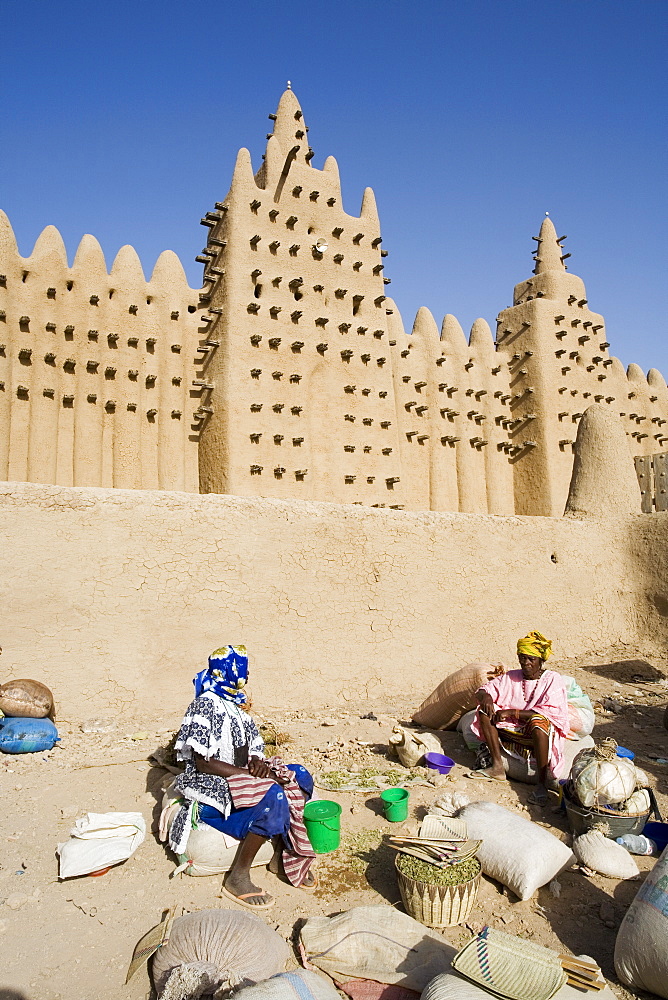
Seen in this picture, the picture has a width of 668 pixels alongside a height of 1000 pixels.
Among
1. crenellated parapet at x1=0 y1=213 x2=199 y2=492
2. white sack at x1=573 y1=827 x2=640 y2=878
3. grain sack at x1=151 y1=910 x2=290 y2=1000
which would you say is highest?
crenellated parapet at x1=0 y1=213 x2=199 y2=492

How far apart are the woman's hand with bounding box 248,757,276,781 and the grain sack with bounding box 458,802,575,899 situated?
1169 mm

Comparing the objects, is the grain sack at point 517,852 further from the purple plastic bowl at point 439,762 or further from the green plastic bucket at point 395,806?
the purple plastic bowl at point 439,762

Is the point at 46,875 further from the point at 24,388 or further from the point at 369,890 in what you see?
the point at 24,388

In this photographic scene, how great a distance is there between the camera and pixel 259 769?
11.7ft

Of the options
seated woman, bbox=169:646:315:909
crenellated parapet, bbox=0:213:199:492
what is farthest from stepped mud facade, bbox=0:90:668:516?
seated woman, bbox=169:646:315:909

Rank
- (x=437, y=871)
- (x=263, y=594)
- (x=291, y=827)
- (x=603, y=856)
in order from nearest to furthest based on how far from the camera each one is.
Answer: (x=437, y=871), (x=291, y=827), (x=603, y=856), (x=263, y=594)

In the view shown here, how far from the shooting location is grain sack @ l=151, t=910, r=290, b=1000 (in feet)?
8.34

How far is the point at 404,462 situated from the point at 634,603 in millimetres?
6865

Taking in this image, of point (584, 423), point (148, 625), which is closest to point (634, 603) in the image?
point (584, 423)

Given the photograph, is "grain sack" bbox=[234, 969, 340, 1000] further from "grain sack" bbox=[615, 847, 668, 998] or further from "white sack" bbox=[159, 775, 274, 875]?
"grain sack" bbox=[615, 847, 668, 998]

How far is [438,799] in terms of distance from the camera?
14.2 feet

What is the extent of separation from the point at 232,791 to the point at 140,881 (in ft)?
2.04

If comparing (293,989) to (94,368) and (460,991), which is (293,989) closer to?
(460,991)

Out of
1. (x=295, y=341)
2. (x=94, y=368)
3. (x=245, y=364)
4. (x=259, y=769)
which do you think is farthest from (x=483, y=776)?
(x=94, y=368)
